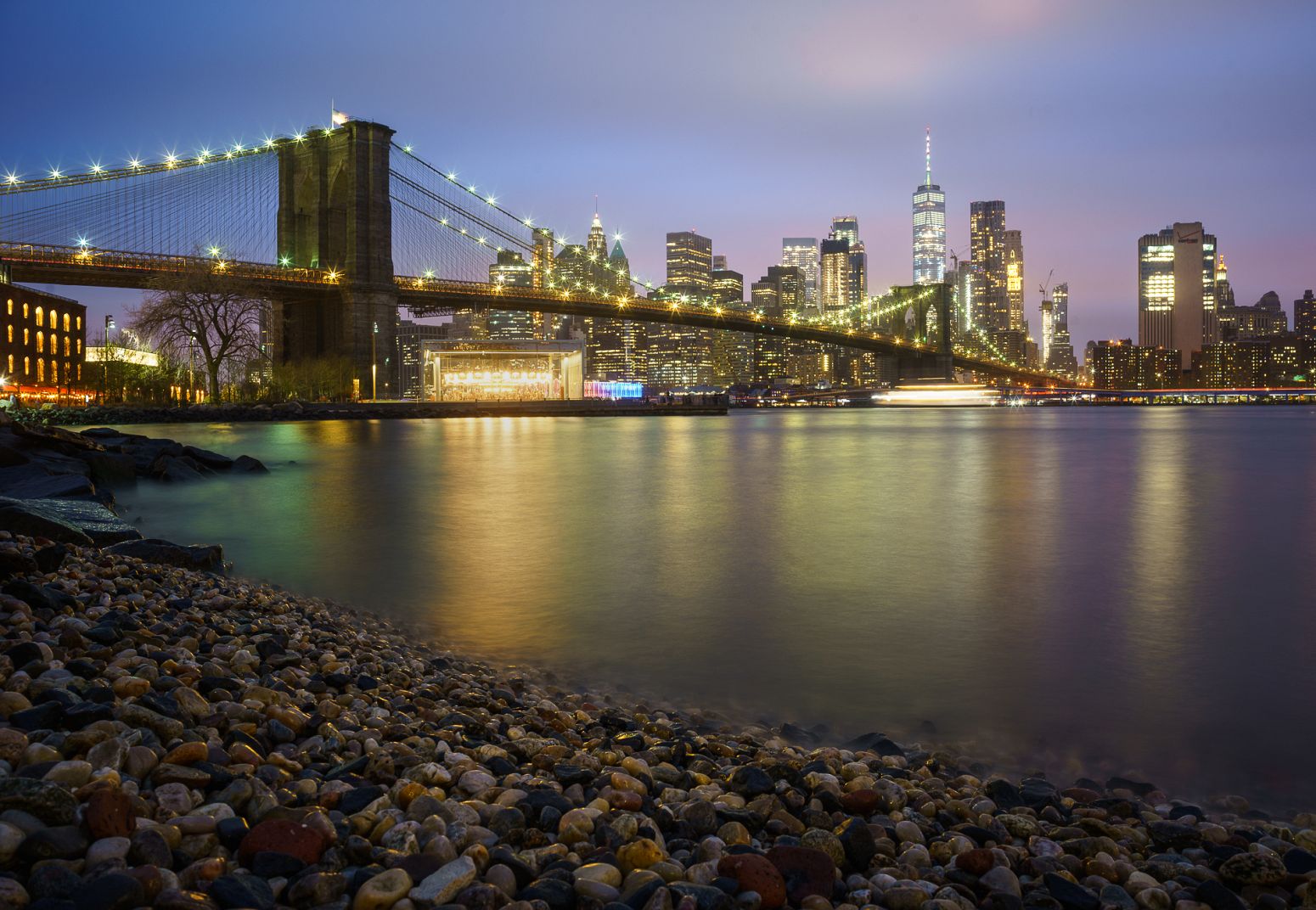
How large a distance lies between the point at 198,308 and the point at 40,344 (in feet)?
94.1

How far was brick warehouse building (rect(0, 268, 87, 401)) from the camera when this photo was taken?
59.5 meters

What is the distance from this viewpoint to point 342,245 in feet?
Result: 183

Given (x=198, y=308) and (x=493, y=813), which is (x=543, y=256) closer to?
(x=198, y=308)

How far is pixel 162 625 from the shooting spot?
15.6ft

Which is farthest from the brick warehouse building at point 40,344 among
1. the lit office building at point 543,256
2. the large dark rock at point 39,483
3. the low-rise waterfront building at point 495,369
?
the large dark rock at point 39,483

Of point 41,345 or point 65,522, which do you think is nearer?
point 65,522

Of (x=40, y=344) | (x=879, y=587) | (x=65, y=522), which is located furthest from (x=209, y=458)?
(x=40, y=344)

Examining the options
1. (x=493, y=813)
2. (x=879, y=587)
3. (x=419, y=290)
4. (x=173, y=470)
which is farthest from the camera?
(x=419, y=290)

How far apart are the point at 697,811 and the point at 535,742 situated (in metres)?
0.90

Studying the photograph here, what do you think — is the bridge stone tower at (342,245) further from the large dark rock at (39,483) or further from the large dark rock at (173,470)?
the large dark rock at (39,483)

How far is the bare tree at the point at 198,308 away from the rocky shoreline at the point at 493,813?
45.2 metres

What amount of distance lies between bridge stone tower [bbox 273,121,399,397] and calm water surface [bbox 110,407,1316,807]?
34.6 m

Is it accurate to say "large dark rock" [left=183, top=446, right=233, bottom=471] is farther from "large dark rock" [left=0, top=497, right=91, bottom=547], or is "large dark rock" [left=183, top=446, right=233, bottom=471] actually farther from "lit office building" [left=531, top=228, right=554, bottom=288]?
"lit office building" [left=531, top=228, right=554, bottom=288]

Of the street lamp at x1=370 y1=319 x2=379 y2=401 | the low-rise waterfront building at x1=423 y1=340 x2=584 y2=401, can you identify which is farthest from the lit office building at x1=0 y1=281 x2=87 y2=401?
the low-rise waterfront building at x1=423 y1=340 x2=584 y2=401
